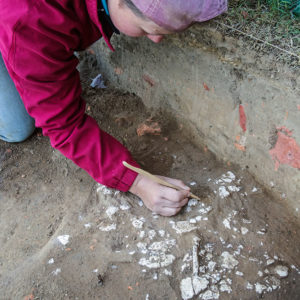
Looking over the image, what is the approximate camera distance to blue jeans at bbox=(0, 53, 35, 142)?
1.85 meters

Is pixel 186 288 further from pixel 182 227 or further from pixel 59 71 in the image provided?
pixel 59 71

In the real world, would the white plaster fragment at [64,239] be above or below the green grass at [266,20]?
below

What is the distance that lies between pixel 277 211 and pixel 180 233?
47 cm

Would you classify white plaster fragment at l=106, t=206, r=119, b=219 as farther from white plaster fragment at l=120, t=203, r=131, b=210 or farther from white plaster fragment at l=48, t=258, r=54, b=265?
white plaster fragment at l=48, t=258, r=54, b=265

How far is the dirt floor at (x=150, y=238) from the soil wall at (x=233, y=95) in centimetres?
12

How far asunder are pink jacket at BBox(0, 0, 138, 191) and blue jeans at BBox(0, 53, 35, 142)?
0.59m

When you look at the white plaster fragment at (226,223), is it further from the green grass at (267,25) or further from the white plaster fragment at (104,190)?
the green grass at (267,25)

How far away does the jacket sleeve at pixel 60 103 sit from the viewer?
120 cm

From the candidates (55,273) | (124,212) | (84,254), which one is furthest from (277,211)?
(55,273)

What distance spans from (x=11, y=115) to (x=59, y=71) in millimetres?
812

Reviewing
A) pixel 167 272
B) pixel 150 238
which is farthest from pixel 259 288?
pixel 150 238

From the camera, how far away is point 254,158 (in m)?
1.60

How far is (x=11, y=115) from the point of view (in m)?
1.98

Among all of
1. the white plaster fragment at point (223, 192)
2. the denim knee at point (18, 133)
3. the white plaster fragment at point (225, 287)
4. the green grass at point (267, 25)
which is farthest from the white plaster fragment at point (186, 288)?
the denim knee at point (18, 133)
